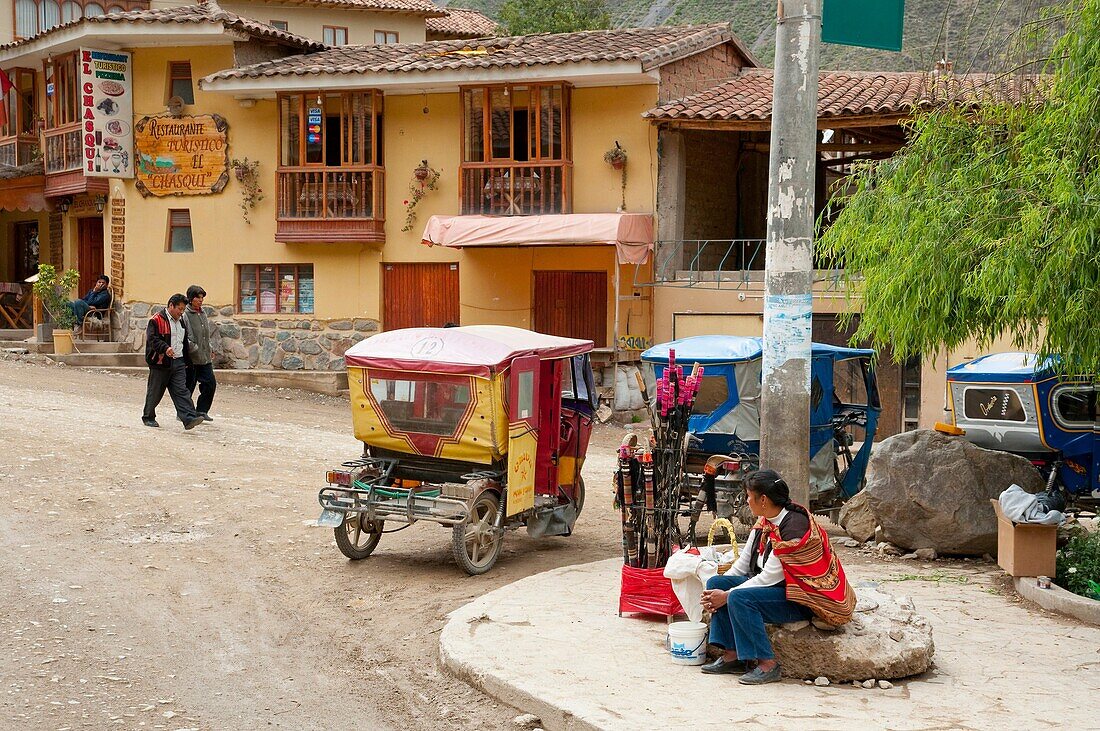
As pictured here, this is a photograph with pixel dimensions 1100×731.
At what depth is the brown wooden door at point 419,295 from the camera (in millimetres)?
22766

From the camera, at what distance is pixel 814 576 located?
6316 mm

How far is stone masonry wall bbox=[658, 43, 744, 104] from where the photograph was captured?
21.1 metres

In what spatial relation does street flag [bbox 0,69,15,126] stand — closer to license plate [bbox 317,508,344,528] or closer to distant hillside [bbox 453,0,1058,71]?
distant hillside [bbox 453,0,1058,71]

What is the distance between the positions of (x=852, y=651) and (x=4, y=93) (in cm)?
2558

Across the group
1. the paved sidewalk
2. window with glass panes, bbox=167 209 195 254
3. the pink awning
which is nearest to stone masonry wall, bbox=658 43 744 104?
the pink awning

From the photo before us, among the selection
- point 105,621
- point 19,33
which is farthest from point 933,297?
point 19,33

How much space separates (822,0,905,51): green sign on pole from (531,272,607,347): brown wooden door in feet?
45.5

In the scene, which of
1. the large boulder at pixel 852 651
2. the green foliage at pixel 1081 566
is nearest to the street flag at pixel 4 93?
the green foliage at pixel 1081 566

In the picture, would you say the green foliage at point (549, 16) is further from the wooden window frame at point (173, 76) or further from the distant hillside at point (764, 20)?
the wooden window frame at point (173, 76)

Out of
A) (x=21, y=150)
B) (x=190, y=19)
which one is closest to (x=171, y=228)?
(x=190, y=19)

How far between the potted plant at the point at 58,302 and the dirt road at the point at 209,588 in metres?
7.40

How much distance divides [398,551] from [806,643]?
4.96 metres

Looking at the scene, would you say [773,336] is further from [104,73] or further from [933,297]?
[104,73]

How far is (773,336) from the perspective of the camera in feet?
25.5
